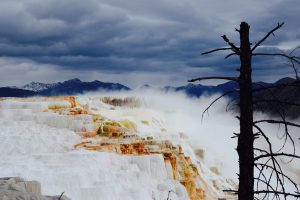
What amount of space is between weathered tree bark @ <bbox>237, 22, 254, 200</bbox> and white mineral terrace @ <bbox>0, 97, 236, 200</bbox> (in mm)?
17587

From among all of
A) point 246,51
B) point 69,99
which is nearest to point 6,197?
point 246,51

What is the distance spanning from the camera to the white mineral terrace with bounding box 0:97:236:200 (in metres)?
30.6

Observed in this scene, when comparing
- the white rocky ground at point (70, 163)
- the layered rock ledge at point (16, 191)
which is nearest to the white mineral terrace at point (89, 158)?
the white rocky ground at point (70, 163)

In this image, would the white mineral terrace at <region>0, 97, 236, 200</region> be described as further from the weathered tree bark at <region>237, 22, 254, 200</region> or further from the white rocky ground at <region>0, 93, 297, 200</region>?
the weathered tree bark at <region>237, 22, 254, 200</region>

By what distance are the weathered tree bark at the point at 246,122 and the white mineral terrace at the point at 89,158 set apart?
17.6m

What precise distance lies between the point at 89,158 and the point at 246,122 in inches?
1197

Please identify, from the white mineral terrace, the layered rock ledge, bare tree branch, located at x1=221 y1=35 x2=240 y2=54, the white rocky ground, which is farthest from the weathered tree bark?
the white mineral terrace

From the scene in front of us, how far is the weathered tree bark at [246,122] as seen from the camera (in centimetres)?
584

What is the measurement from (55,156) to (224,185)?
21.3 meters

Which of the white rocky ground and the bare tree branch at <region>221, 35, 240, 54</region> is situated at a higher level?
the bare tree branch at <region>221, 35, 240, 54</region>

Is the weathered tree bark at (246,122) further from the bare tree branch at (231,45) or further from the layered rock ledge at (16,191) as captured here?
the layered rock ledge at (16,191)

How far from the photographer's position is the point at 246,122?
5910mm

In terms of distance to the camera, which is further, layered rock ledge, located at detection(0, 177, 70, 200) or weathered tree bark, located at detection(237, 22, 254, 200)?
layered rock ledge, located at detection(0, 177, 70, 200)

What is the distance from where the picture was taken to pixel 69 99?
5972cm
